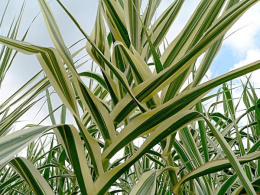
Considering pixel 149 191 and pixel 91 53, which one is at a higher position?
pixel 91 53

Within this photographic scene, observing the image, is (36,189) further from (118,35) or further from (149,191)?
(118,35)

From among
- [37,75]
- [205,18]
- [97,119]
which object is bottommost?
[97,119]

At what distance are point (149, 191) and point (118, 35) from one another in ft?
0.93

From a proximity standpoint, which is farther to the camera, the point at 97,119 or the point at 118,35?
the point at 118,35

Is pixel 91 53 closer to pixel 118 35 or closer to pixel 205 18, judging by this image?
pixel 118 35

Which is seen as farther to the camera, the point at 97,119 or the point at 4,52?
the point at 4,52

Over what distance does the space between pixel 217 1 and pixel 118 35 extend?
0.57ft

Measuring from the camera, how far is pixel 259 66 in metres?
0.39

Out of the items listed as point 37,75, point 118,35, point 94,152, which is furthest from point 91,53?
point 37,75

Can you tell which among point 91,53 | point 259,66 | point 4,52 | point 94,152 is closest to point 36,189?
point 94,152

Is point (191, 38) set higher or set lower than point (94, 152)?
higher

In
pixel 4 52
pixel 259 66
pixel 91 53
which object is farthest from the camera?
pixel 4 52

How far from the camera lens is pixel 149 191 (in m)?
0.39

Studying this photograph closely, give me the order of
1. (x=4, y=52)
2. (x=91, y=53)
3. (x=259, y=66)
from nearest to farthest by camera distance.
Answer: (x=259, y=66) < (x=91, y=53) < (x=4, y=52)
